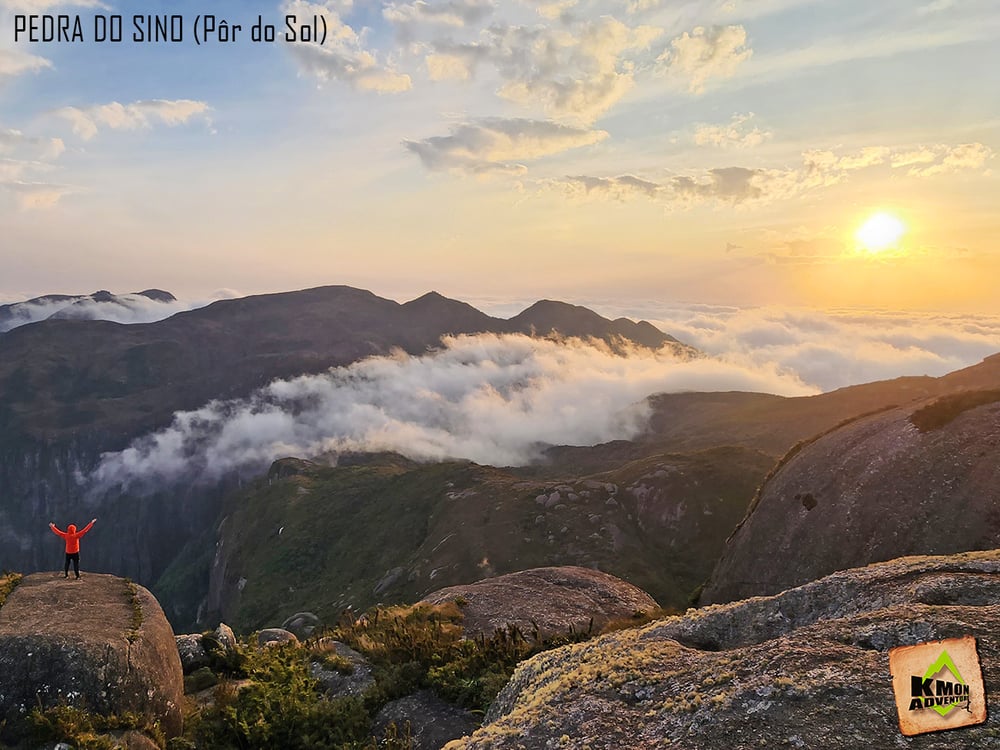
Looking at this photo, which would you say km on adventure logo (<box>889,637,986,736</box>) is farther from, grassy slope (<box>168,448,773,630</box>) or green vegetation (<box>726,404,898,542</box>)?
grassy slope (<box>168,448,773,630</box>)

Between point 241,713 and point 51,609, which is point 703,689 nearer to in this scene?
point 241,713

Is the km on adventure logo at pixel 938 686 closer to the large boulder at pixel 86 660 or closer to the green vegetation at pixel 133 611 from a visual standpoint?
the large boulder at pixel 86 660

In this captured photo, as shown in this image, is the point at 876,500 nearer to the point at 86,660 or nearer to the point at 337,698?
the point at 337,698

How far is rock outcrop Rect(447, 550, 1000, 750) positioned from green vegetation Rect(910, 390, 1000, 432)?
16.5 meters

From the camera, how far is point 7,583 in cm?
2214

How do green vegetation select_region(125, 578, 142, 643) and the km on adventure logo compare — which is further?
green vegetation select_region(125, 578, 142, 643)

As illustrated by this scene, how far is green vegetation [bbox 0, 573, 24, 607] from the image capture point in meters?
20.9

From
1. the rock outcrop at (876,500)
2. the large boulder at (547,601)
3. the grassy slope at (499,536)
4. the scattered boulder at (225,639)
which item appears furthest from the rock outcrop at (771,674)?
the grassy slope at (499,536)

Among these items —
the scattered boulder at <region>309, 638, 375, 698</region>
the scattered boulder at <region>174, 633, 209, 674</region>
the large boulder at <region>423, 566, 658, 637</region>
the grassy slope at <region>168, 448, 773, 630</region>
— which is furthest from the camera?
the grassy slope at <region>168, 448, 773, 630</region>

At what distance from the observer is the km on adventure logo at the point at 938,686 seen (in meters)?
7.48

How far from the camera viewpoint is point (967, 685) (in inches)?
302

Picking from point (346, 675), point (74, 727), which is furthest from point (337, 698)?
point (74, 727)

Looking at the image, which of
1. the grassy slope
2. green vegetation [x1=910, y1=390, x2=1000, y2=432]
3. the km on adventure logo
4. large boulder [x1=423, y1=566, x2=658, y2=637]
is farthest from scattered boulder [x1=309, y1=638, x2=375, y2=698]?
the grassy slope

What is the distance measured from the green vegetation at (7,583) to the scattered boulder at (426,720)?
49.0ft
